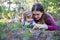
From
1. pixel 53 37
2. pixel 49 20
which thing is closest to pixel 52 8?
pixel 49 20

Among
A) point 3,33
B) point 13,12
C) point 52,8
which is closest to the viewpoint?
point 3,33

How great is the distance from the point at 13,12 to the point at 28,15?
19cm

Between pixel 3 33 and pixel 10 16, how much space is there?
28.4 inches

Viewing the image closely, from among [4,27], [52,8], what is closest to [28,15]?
[4,27]

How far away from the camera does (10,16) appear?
2748 millimetres

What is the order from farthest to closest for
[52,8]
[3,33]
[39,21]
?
1. [52,8]
2. [39,21]
3. [3,33]

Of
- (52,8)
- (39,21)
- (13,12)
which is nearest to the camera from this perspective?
(39,21)

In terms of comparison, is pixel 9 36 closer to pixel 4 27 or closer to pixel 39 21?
pixel 4 27

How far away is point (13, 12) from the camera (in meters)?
2.87

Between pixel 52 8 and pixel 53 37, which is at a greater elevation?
pixel 53 37

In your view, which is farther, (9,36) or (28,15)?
(28,15)

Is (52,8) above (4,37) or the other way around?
the other way around

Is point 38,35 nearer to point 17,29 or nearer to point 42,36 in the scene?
point 42,36

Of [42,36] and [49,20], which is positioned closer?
[42,36]
